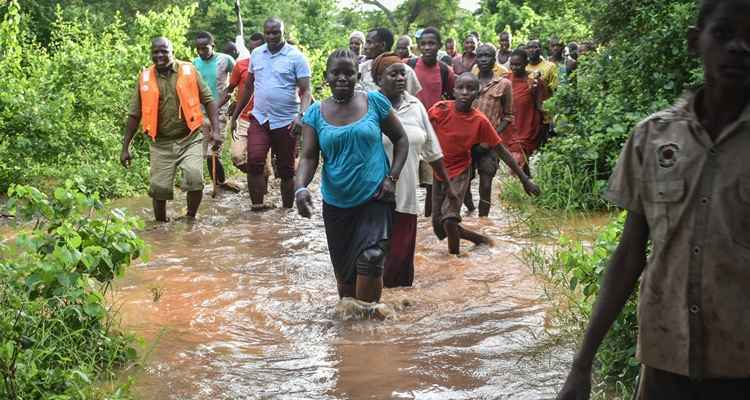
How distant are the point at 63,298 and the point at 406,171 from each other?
9.14 feet

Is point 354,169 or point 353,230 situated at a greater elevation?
point 354,169

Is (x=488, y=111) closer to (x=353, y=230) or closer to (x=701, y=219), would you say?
(x=353, y=230)

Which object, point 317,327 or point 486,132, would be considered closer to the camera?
point 317,327

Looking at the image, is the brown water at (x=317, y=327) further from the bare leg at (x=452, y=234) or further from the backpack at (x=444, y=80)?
the backpack at (x=444, y=80)

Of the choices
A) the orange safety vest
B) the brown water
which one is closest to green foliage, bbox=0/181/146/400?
the brown water

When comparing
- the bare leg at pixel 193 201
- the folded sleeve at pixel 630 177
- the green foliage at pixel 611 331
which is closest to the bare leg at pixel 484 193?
the bare leg at pixel 193 201

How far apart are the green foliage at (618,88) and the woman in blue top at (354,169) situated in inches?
126

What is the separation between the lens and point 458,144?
833 centimetres

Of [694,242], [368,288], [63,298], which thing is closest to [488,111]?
[368,288]

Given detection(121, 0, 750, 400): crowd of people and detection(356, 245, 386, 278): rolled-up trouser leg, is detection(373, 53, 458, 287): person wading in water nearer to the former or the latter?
detection(121, 0, 750, 400): crowd of people

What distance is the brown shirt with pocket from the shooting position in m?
2.41

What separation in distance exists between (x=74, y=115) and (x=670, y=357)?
10.0 metres

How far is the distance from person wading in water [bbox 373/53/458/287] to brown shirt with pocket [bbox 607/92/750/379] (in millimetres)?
4333

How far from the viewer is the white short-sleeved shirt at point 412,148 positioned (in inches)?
272
